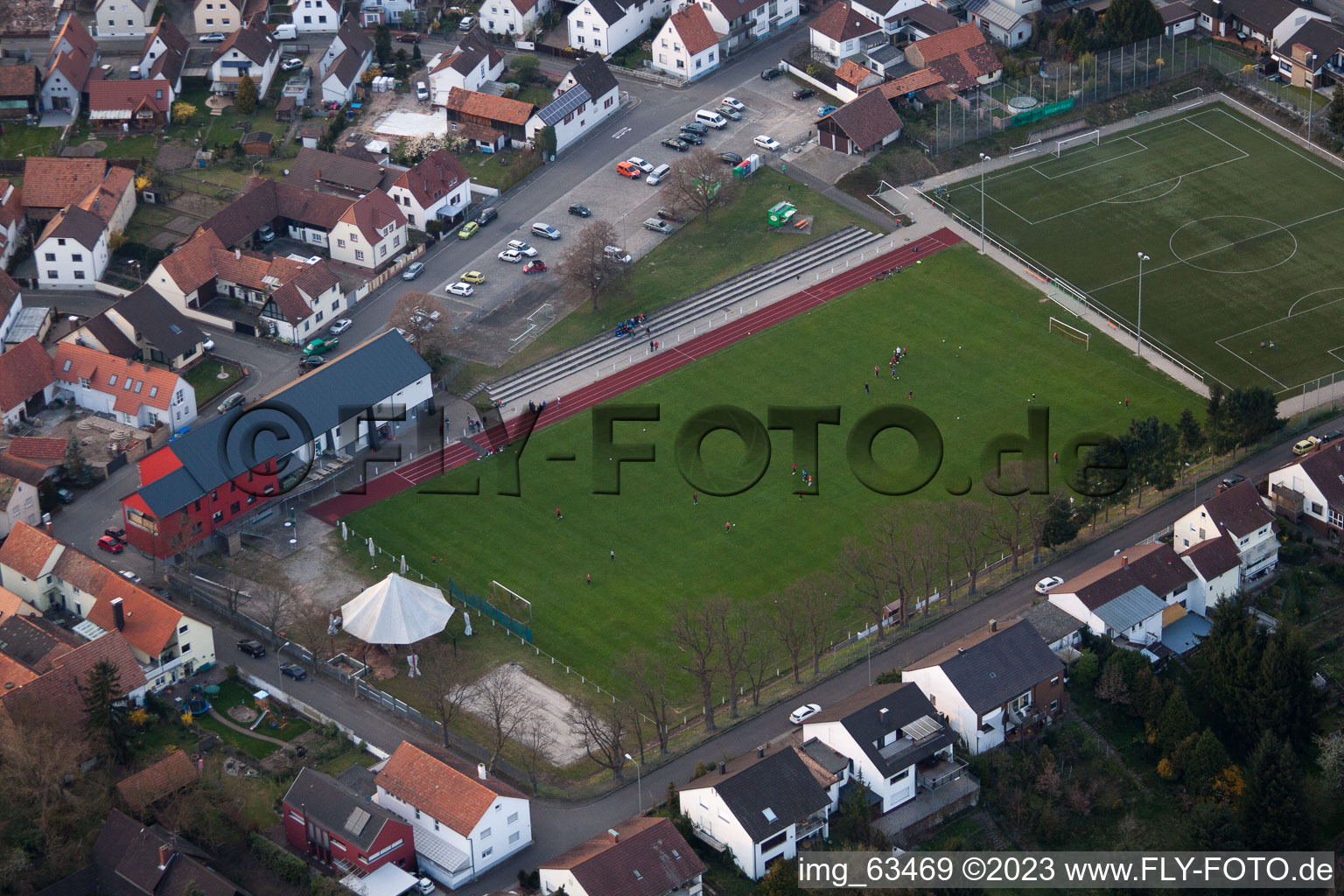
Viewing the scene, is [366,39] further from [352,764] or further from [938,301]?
[352,764]

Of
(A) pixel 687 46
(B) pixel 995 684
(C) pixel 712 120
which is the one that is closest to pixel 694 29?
(A) pixel 687 46

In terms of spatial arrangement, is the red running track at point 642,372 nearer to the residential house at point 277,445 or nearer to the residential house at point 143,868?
the residential house at point 277,445

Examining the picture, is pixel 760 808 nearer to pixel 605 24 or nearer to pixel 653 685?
pixel 653 685

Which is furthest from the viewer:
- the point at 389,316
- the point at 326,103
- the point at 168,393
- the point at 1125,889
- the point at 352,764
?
the point at 326,103

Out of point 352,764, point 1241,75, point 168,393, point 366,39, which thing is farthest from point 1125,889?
point 366,39

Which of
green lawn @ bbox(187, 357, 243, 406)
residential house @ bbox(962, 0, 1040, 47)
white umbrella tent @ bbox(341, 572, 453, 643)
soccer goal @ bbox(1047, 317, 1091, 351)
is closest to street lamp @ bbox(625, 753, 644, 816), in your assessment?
white umbrella tent @ bbox(341, 572, 453, 643)

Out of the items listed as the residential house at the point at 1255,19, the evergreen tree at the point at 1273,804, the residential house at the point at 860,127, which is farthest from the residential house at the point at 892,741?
the residential house at the point at 1255,19
